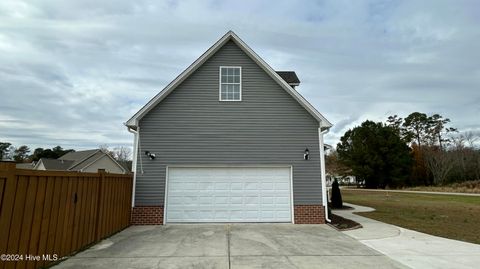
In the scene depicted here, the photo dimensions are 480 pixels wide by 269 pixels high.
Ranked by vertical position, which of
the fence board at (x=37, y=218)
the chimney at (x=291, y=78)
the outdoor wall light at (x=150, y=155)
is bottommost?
Answer: the fence board at (x=37, y=218)

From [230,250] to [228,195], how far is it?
4.37 m

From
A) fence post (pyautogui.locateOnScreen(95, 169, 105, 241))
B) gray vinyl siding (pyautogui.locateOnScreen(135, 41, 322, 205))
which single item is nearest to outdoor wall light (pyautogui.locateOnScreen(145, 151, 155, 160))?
gray vinyl siding (pyautogui.locateOnScreen(135, 41, 322, 205))

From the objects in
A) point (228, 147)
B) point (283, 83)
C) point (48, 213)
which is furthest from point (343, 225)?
point (48, 213)

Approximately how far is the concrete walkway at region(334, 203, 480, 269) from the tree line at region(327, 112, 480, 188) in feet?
139

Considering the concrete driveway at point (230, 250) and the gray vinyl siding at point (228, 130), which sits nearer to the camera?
the concrete driveway at point (230, 250)

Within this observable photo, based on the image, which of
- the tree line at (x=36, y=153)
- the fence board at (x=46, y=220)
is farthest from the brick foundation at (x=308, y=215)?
the tree line at (x=36, y=153)

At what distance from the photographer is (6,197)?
4320 mm

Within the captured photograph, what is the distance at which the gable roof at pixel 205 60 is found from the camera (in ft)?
37.1

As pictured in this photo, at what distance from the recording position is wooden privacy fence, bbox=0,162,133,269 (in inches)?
173

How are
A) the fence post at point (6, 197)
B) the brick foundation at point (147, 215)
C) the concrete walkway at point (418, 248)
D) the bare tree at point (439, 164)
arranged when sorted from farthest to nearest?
the bare tree at point (439, 164), the brick foundation at point (147, 215), the concrete walkway at point (418, 248), the fence post at point (6, 197)

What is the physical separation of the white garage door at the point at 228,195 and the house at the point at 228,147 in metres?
0.04

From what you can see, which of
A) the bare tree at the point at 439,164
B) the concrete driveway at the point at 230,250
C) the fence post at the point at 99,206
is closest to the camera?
the concrete driveway at the point at 230,250

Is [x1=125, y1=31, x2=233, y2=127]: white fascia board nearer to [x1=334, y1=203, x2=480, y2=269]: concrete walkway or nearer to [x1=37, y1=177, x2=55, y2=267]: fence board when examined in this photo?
[x1=37, y1=177, x2=55, y2=267]: fence board

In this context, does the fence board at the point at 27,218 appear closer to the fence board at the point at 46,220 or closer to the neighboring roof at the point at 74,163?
the fence board at the point at 46,220
